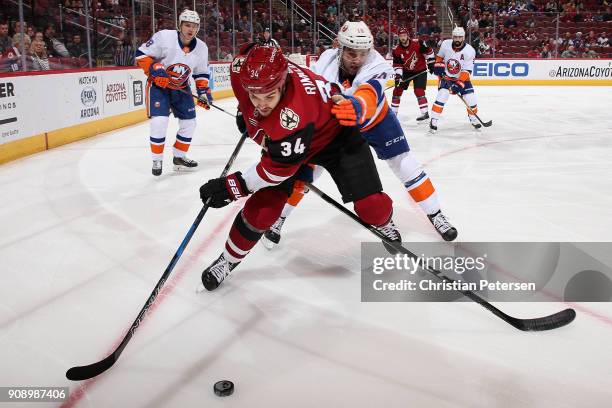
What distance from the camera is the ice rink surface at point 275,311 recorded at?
1.65m

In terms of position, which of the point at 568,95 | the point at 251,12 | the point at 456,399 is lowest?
the point at 456,399

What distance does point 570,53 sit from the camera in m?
12.5

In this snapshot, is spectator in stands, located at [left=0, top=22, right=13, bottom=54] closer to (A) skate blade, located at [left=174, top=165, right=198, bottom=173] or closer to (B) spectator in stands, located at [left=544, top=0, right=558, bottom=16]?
(A) skate blade, located at [left=174, top=165, right=198, bottom=173]

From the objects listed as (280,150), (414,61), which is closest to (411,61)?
(414,61)

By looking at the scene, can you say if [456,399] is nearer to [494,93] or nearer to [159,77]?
[159,77]

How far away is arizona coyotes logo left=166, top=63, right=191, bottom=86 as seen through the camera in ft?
13.9

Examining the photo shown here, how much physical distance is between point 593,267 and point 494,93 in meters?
9.04

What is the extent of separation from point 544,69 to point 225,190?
12.2 meters

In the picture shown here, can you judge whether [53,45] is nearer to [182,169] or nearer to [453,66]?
[182,169]

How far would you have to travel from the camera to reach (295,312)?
6.98ft

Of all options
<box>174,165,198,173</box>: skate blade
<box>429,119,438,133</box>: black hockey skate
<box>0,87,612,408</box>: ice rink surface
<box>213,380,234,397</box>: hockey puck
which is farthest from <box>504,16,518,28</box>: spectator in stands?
<box>213,380,234,397</box>: hockey puck

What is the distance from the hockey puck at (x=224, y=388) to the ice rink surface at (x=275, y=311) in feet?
0.10

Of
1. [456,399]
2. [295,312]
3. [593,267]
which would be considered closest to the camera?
[456,399]

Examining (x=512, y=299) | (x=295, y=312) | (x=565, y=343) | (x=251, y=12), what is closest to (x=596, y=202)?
(x=512, y=299)
